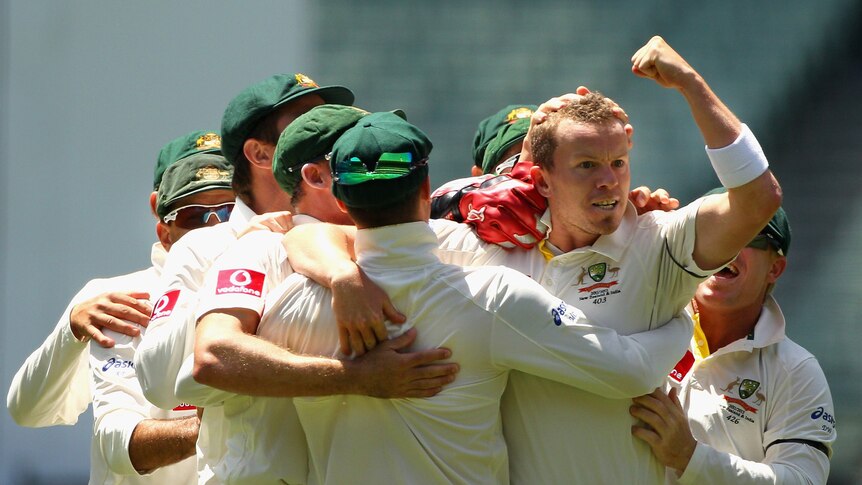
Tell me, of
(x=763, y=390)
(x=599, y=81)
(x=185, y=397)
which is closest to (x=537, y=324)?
(x=185, y=397)

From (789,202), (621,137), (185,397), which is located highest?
(621,137)

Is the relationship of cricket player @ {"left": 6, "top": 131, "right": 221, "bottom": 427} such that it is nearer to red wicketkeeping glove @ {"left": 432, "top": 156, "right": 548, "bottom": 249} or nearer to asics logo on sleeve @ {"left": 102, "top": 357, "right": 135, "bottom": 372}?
asics logo on sleeve @ {"left": 102, "top": 357, "right": 135, "bottom": 372}

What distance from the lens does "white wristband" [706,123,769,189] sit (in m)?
2.80

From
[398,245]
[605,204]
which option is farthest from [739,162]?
[398,245]

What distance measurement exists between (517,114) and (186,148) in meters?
1.09

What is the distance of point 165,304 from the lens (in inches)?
124

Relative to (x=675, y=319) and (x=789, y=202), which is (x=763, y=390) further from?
(x=789, y=202)

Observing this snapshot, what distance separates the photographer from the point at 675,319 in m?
2.98

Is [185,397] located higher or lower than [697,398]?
higher

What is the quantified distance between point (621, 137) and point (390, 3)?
385 cm

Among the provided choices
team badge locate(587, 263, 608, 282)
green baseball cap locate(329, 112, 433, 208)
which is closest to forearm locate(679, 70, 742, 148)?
team badge locate(587, 263, 608, 282)

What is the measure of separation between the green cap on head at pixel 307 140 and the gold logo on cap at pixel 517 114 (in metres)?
1.12

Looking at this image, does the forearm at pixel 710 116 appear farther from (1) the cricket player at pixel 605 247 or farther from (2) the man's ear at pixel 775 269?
(2) the man's ear at pixel 775 269

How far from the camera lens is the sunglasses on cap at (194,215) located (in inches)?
155
